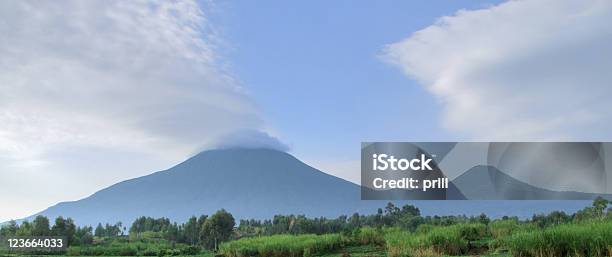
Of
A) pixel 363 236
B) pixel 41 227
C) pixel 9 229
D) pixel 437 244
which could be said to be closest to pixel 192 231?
pixel 41 227

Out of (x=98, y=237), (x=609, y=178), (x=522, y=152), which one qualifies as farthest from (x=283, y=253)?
(x=98, y=237)

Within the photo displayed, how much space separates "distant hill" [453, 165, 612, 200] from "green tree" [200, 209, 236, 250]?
47.0ft

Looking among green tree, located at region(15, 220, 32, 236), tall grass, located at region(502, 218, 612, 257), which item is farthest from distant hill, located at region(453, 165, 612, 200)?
green tree, located at region(15, 220, 32, 236)

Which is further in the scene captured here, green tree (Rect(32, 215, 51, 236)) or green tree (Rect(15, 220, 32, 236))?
green tree (Rect(32, 215, 51, 236))

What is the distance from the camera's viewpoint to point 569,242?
1138 centimetres

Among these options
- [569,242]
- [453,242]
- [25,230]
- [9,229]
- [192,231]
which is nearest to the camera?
[569,242]

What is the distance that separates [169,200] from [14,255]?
16571cm

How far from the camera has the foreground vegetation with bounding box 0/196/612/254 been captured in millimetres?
11742

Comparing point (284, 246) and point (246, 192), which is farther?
point (246, 192)

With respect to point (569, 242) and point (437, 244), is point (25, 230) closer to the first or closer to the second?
point (437, 244)

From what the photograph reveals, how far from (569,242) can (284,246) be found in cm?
972

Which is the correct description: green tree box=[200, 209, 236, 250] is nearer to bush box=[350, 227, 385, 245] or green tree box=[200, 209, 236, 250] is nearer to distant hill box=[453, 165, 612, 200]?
bush box=[350, 227, 385, 245]

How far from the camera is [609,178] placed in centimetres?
1898

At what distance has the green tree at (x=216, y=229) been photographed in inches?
1172
